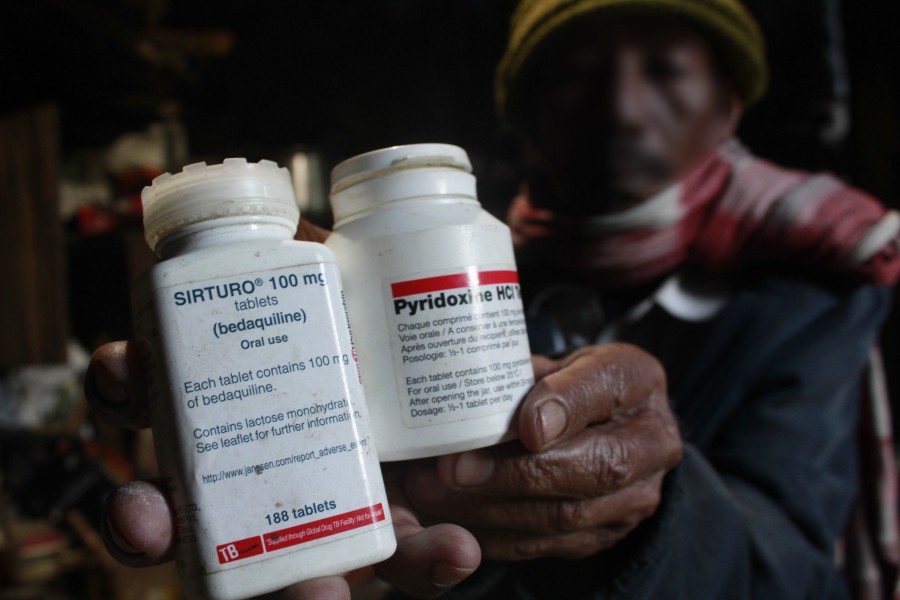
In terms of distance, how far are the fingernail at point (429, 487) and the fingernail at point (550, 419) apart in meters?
0.09

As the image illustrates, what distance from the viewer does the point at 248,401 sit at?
38 centimetres

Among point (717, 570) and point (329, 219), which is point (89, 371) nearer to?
point (329, 219)

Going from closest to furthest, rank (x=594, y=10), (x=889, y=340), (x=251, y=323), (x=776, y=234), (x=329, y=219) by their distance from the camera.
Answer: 1. (x=251, y=323)
2. (x=329, y=219)
3. (x=594, y=10)
4. (x=776, y=234)
5. (x=889, y=340)

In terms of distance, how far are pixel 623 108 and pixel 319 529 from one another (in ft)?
2.47

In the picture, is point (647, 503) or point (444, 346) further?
point (647, 503)

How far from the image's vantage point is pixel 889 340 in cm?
140

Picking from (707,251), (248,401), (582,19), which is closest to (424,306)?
(248,401)

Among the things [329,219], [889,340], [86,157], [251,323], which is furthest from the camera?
[86,157]

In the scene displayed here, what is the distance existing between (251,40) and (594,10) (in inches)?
37.6

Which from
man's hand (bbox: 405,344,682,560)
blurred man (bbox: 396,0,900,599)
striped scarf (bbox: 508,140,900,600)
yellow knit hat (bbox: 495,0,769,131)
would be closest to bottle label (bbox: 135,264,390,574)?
man's hand (bbox: 405,344,682,560)

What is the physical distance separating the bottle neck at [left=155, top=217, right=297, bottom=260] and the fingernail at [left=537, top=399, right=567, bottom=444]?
23cm

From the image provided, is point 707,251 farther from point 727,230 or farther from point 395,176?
point 395,176

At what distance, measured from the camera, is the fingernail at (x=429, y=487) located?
1.54 ft

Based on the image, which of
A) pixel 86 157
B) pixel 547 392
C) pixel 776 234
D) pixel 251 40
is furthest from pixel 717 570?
pixel 86 157
